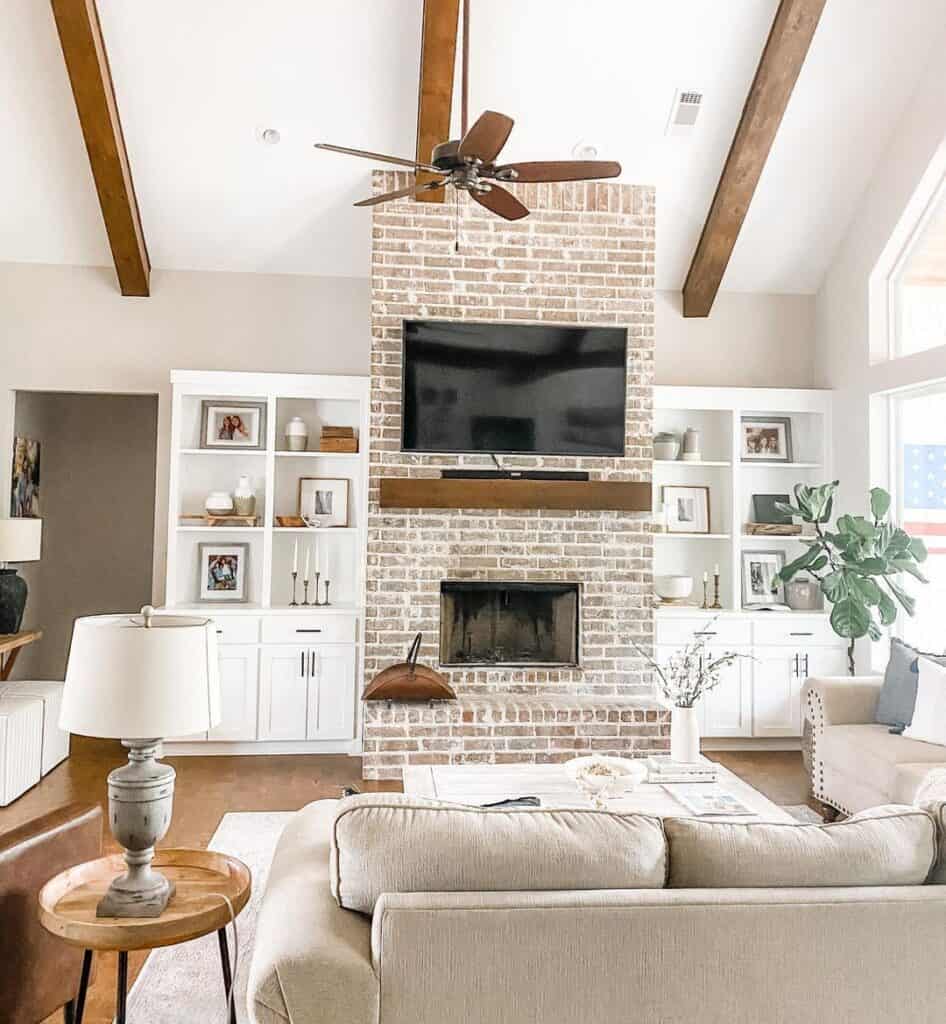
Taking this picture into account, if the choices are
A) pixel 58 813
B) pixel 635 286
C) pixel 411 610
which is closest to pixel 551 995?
pixel 58 813

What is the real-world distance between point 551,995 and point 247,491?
180 inches

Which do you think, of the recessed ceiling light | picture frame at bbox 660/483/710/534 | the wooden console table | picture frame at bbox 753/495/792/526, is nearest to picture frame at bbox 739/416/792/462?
picture frame at bbox 753/495/792/526

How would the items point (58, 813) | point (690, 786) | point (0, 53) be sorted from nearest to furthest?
point (58, 813), point (690, 786), point (0, 53)

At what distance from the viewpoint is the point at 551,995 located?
1.70m

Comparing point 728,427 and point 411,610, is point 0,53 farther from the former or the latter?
point 728,427

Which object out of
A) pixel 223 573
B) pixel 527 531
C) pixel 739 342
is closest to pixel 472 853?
pixel 527 531

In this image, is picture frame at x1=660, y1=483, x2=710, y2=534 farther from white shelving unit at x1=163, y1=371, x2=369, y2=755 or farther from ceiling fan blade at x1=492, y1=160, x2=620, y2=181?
ceiling fan blade at x1=492, y1=160, x2=620, y2=181

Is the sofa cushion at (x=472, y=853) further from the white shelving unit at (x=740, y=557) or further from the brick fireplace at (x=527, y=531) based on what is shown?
the white shelving unit at (x=740, y=557)

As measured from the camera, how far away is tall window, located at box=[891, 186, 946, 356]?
5.40 m

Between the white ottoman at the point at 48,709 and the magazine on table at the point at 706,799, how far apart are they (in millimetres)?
Result: 3359

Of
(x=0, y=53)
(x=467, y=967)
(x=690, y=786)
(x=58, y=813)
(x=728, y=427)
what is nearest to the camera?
(x=467, y=967)

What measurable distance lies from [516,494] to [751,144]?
2381mm

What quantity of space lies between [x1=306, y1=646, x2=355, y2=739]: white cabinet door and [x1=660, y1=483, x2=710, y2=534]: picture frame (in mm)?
2371

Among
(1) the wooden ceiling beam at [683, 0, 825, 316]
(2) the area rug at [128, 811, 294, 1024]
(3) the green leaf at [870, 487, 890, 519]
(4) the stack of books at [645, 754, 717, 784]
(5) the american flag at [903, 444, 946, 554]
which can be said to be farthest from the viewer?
(5) the american flag at [903, 444, 946, 554]
